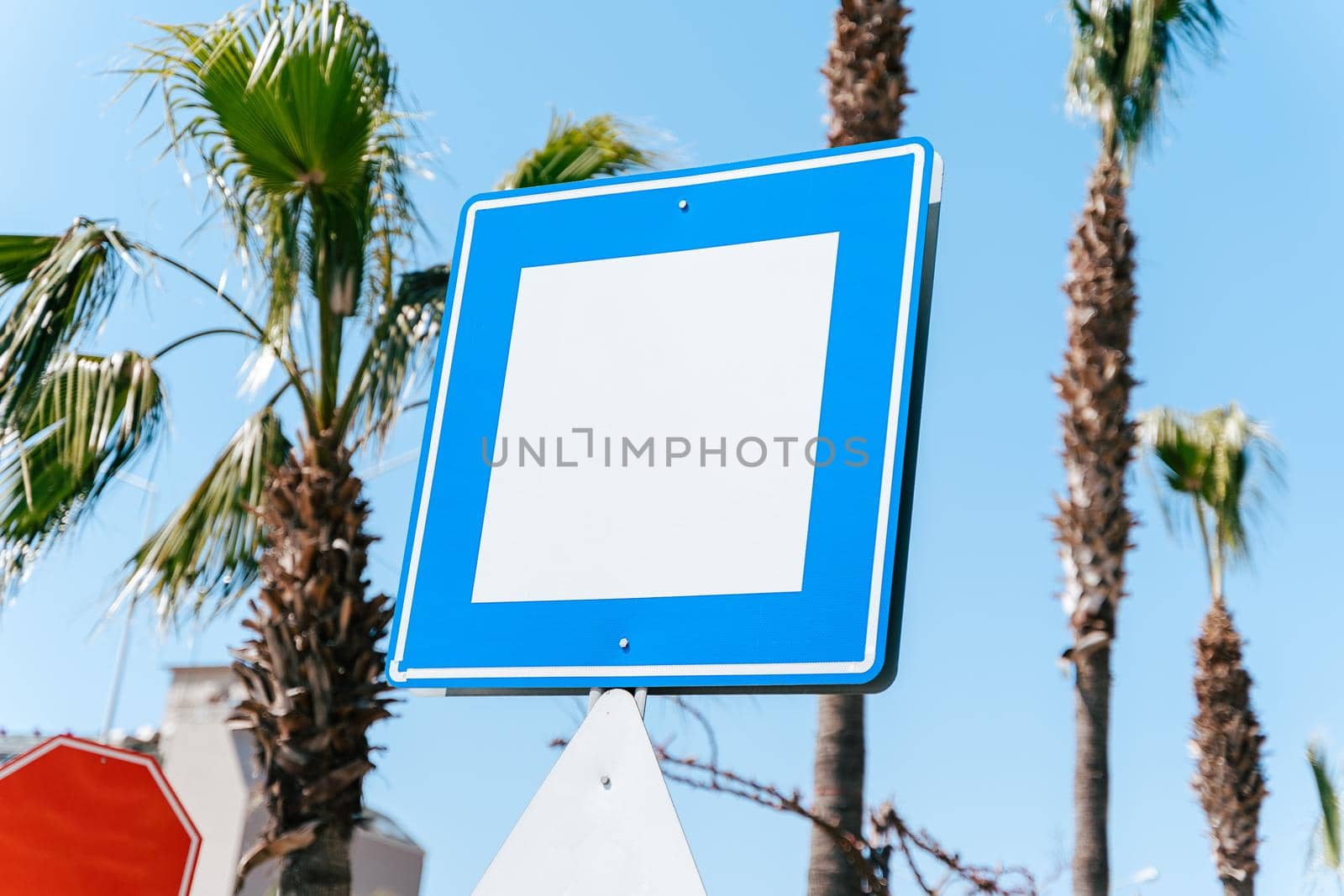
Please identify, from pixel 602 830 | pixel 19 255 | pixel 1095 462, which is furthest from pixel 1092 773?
pixel 602 830

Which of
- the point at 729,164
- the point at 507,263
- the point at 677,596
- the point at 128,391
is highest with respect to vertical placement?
the point at 128,391

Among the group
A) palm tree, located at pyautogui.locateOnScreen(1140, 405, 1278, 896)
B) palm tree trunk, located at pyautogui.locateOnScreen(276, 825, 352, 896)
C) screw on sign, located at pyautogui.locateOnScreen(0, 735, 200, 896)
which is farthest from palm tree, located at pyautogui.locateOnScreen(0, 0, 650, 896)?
palm tree, located at pyautogui.locateOnScreen(1140, 405, 1278, 896)

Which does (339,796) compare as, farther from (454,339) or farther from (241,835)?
(241,835)

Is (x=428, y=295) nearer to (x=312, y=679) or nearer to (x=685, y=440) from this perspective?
(x=312, y=679)

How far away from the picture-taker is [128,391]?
224 inches

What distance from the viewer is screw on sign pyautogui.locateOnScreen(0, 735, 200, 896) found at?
2.32 meters

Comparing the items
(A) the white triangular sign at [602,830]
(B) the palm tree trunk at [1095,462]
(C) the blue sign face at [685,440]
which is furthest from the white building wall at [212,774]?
(A) the white triangular sign at [602,830]

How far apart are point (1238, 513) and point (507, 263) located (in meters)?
11.1

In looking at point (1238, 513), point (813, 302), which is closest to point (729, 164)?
point (813, 302)

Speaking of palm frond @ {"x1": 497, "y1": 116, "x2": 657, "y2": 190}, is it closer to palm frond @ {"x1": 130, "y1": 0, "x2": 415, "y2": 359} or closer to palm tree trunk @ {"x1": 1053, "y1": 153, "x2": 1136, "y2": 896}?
palm frond @ {"x1": 130, "y1": 0, "x2": 415, "y2": 359}

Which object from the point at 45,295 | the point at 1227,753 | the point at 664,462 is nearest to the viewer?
A: the point at 664,462

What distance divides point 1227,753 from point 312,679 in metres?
10.0

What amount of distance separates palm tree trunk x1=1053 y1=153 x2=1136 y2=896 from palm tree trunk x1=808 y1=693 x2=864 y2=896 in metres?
3.17

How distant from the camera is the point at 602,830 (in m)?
1.61
